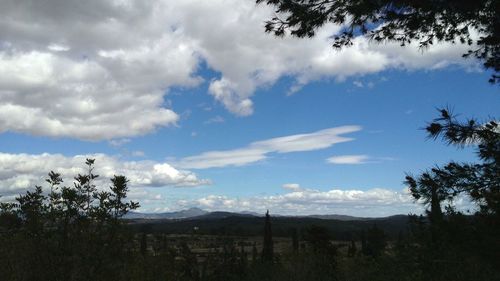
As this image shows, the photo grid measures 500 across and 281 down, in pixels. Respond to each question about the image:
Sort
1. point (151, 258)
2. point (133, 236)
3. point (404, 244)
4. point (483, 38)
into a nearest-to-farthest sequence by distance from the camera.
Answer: point (133, 236) < point (483, 38) < point (151, 258) < point (404, 244)

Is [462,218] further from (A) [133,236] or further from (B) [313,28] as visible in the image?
(A) [133,236]

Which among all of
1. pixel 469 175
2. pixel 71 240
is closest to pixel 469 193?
pixel 469 175

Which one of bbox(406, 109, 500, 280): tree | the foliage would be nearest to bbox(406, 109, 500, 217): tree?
bbox(406, 109, 500, 280): tree

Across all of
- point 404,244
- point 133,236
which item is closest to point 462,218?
point 133,236

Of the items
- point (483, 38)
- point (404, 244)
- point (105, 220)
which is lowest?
point (404, 244)

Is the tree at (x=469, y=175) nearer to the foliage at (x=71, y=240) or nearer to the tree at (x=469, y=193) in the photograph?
the tree at (x=469, y=193)

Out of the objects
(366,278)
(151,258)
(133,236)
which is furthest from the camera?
(366,278)

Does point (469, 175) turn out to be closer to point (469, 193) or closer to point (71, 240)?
point (469, 193)

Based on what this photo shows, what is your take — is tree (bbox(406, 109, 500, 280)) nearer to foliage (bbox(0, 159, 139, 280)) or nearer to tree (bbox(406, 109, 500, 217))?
tree (bbox(406, 109, 500, 217))

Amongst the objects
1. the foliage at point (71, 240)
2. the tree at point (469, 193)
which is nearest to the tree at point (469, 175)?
the tree at point (469, 193)

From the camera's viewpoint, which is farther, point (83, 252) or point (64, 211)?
point (64, 211)

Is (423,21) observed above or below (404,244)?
above

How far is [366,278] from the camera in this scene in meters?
27.4

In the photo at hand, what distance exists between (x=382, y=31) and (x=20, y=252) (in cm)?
728
